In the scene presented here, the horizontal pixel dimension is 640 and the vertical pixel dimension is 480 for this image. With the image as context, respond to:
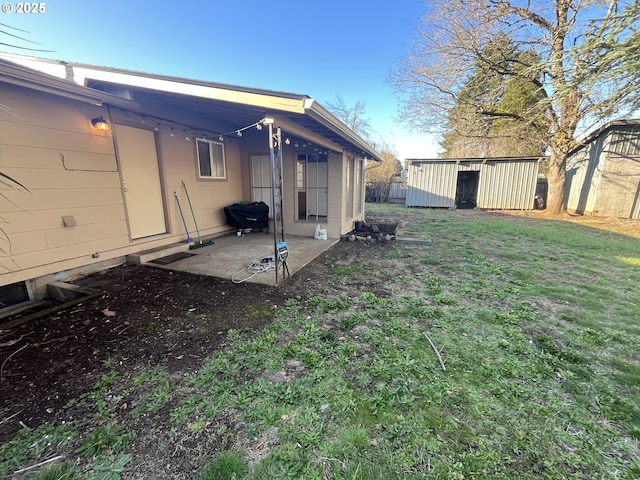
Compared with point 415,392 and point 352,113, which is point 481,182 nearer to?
point 352,113

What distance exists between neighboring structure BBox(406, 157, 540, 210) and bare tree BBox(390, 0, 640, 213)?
7.40 ft

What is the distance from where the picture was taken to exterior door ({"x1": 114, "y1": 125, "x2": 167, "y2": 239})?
4.50 m

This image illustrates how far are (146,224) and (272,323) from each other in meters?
3.60

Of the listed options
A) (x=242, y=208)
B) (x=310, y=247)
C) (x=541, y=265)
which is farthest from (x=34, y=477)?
(x=541, y=265)

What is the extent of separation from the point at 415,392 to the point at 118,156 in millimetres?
5137

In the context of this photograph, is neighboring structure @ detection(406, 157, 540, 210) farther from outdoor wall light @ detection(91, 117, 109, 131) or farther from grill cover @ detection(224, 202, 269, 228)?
outdoor wall light @ detection(91, 117, 109, 131)

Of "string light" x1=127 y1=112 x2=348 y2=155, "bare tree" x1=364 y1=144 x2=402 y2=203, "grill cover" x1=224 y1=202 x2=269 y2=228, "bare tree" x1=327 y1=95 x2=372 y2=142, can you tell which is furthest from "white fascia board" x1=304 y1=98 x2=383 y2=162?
"bare tree" x1=327 y1=95 x2=372 y2=142

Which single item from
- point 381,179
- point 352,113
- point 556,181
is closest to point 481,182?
point 556,181

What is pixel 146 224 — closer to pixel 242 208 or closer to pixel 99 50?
pixel 242 208

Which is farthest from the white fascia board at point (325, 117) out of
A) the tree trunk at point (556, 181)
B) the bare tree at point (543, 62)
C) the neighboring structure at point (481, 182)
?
the neighboring structure at point (481, 182)

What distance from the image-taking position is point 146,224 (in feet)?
16.3

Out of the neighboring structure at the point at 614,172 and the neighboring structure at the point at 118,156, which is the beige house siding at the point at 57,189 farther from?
the neighboring structure at the point at 614,172

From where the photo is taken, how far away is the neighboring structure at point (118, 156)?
3.19 meters

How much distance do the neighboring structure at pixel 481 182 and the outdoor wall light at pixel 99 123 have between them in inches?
551
